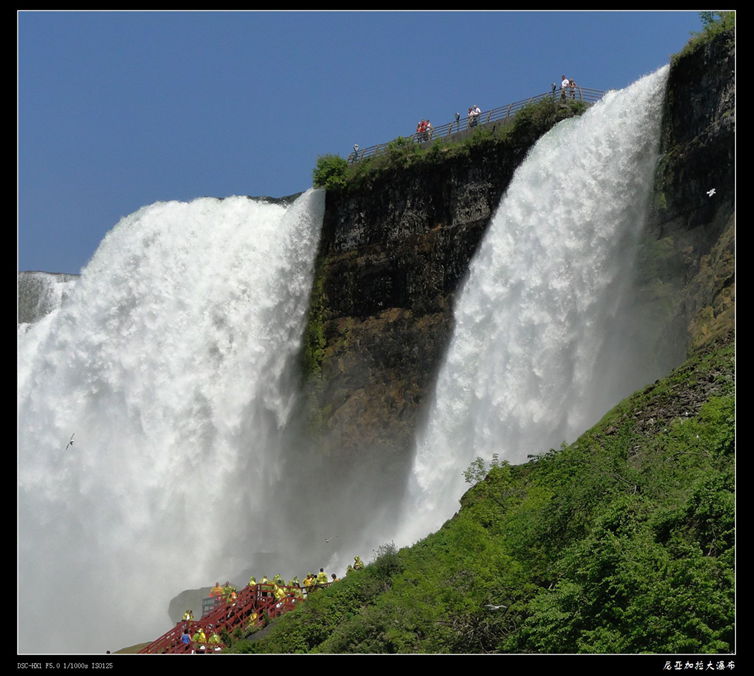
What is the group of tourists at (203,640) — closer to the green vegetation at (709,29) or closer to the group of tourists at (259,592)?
the group of tourists at (259,592)

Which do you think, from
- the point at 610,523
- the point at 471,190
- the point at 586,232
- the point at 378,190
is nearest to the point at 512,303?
the point at 586,232

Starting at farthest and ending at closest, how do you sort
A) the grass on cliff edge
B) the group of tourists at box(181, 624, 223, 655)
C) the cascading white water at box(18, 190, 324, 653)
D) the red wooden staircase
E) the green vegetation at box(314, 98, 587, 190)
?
the cascading white water at box(18, 190, 324, 653) < the green vegetation at box(314, 98, 587, 190) < the red wooden staircase < the group of tourists at box(181, 624, 223, 655) < the grass on cliff edge

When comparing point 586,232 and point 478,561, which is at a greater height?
point 586,232

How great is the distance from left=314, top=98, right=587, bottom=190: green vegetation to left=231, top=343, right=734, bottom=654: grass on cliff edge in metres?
A: 13.1

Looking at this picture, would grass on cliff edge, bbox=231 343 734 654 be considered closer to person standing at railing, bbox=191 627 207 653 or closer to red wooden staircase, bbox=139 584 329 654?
person standing at railing, bbox=191 627 207 653

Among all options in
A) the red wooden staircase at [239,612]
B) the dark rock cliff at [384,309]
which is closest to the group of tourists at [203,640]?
the red wooden staircase at [239,612]

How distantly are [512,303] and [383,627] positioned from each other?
1195cm

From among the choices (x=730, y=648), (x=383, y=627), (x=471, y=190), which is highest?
(x=471, y=190)

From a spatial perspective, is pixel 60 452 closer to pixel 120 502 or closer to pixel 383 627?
pixel 120 502

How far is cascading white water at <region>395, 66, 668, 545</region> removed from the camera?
94.3ft

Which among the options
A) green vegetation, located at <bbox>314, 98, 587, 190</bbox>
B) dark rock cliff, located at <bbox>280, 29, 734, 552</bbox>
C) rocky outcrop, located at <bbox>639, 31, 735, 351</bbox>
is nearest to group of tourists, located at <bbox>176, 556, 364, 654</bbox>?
rocky outcrop, located at <bbox>639, 31, 735, 351</bbox>

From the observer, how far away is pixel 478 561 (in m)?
21.3

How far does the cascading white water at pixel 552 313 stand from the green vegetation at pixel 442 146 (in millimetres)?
2294

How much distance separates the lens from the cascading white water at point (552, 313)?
1132 inches
